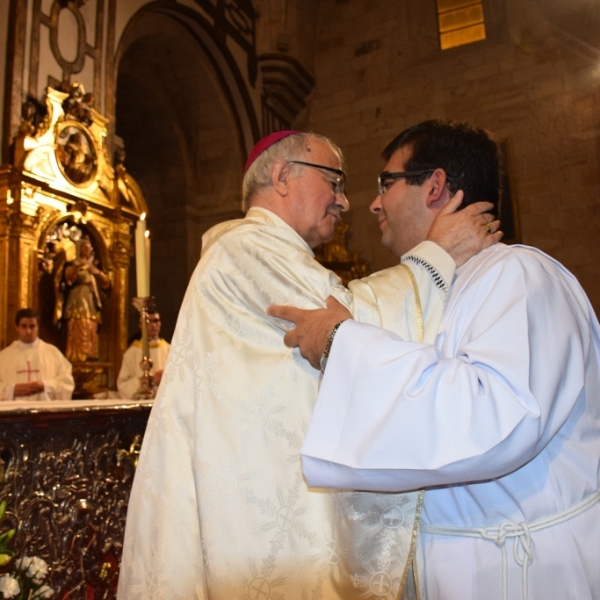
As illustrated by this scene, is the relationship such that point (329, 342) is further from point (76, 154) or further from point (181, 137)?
point (181, 137)

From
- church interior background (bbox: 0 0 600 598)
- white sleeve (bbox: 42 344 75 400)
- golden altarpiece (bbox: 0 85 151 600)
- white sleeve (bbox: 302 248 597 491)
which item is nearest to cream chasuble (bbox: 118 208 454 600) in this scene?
white sleeve (bbox: 302 248 597 491)

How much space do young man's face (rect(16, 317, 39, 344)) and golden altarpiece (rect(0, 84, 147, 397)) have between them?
0.67ft

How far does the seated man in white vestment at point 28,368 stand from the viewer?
4.43 metres

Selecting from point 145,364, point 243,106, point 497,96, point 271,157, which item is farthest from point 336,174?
point 497,96

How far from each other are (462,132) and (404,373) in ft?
2.68

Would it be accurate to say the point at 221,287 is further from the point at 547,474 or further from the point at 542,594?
the point at 542,594

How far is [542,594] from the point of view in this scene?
104 cm

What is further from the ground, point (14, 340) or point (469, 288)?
point (14, 340)

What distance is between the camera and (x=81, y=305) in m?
5.62

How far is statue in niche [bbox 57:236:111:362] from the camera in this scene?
562 cm

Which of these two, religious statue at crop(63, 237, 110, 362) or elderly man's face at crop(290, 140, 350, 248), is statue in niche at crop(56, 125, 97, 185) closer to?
religious statue at crop(63, 237, 110, 362)

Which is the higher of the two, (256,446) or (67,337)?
(67,337)

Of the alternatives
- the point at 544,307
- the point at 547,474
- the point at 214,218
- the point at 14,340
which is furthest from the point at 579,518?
the point at 214,218

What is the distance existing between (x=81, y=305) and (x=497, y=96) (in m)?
7.19
